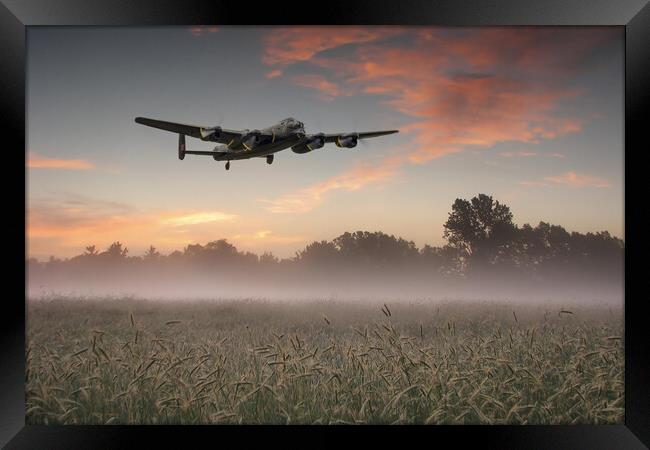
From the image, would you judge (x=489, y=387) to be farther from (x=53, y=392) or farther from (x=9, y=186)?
(x=9, y=186)

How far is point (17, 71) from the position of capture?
268 inches

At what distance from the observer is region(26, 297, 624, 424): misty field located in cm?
691

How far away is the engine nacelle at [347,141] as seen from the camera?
9930 millimetres

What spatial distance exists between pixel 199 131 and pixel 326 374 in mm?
4820

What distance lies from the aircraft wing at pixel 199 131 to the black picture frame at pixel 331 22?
2150mm

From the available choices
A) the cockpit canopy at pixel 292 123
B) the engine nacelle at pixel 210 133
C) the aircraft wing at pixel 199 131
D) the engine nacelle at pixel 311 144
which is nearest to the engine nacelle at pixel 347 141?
the engine nacelle at pixel 311 144

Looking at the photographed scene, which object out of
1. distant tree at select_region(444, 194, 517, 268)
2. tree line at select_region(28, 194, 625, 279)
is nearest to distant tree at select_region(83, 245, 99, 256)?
tree line at select_region(28, 194, 625, 279)

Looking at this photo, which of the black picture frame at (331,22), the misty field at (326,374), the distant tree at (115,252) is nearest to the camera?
the black picture frame at (331,22)

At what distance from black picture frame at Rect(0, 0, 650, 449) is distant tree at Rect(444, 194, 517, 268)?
132 inches

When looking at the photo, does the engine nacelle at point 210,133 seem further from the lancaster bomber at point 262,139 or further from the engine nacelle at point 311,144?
the engine nacelle at point 311,144

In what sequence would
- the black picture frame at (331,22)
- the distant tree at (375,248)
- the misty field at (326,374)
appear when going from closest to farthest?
the black picture frame at (331,22)
the misty field at (326,374)
the distant tree at (375,248)

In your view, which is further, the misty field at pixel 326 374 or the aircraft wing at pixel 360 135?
the aircraft wing at pixel 360 135

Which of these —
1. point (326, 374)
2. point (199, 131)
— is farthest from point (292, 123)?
point (326, 374)

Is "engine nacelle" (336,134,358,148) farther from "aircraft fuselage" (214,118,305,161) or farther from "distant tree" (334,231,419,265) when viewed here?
"distant tree" (334,231,419,265)
